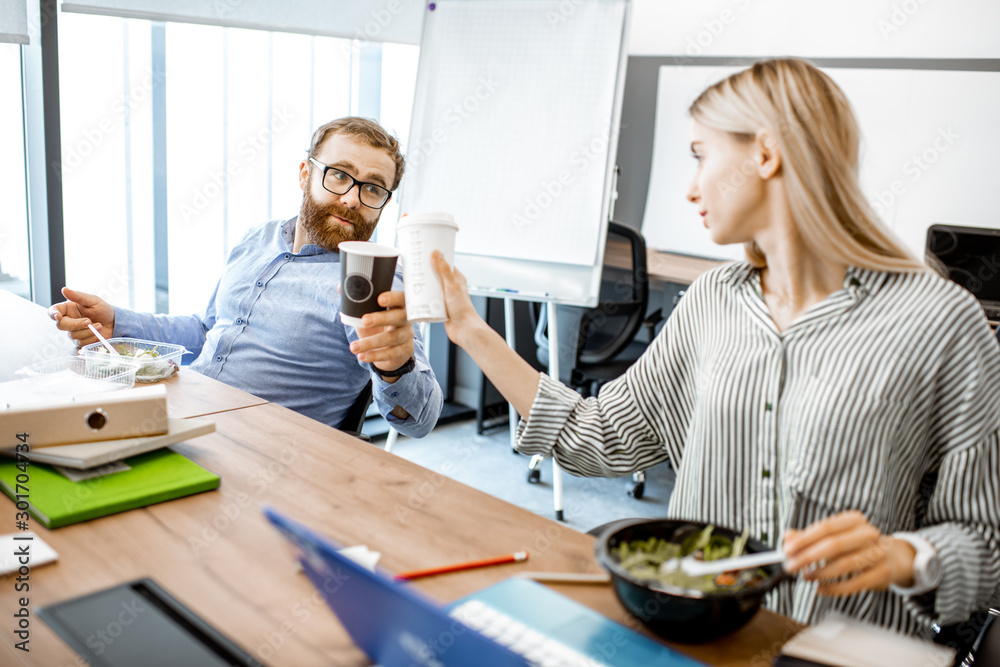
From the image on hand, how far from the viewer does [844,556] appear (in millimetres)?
863

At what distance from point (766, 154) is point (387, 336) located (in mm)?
649

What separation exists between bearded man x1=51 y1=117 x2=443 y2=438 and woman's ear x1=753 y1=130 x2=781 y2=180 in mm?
885

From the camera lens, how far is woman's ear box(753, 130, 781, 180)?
1.12 meters

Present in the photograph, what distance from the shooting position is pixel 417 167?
9.84 feet

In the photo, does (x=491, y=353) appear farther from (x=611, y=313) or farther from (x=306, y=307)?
(x=611, y=313)

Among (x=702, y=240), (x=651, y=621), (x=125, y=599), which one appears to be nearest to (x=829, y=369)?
(x=651, y=621)

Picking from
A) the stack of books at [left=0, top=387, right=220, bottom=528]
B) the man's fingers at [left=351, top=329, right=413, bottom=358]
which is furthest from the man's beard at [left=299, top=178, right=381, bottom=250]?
the stack of books at [left=0, top=387, right=220, bottom=528]

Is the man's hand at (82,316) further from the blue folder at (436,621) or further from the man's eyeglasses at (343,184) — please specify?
the blue folder at (436,621)

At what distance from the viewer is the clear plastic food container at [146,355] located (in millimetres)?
1667

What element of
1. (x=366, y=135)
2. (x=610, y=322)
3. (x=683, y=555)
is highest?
(x=366, y=135)

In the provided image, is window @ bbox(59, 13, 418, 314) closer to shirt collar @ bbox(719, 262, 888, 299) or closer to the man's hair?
the man's hair

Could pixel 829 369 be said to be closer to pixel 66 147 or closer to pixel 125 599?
pixel 125 599

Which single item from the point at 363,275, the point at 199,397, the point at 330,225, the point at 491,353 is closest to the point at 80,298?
the point at 199,397

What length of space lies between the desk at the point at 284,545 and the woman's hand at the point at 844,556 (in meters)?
0.08
